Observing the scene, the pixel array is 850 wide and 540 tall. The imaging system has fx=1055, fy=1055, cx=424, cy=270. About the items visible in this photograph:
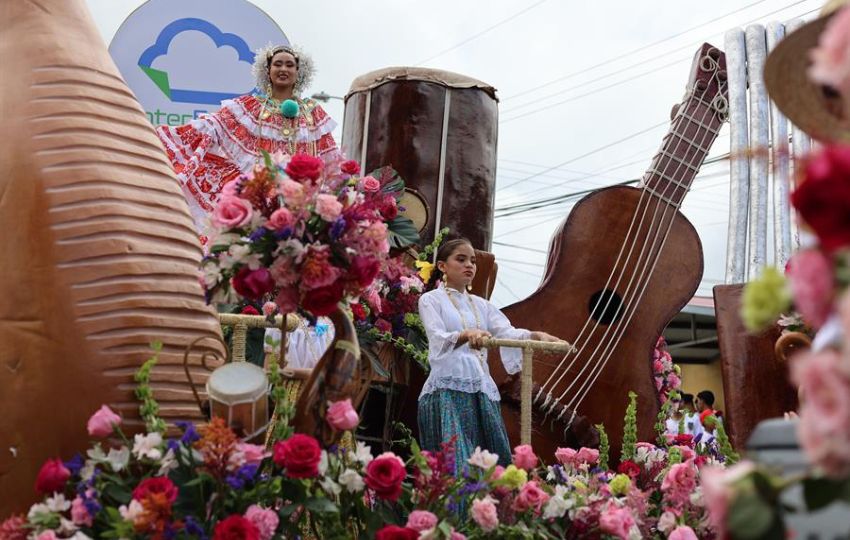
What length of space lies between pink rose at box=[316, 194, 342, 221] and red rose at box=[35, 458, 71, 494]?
0.78 meters

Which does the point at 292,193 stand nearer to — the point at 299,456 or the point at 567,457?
the point at 299,456

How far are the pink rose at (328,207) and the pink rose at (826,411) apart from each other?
162 centimetres

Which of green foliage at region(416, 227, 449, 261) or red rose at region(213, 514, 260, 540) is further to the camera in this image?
green foliage at region(416, 227, 449, 261)

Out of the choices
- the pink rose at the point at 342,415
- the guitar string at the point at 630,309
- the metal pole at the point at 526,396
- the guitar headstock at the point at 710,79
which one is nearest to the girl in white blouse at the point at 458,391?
the metal pole at the point at 526,396

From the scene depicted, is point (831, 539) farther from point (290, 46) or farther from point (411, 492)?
point (290, 46)

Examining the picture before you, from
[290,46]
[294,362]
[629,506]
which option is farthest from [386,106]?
[629,506]

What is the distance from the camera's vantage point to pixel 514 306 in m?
5.09

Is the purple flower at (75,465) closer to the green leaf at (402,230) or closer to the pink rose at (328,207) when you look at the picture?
the pink rose at (328,207)

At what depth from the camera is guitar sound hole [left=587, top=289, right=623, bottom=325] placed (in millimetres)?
5227

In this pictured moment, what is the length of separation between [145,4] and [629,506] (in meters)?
4.10

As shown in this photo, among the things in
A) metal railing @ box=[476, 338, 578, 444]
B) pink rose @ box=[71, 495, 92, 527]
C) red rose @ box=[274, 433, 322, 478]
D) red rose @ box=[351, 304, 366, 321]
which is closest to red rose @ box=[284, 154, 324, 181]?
red rose @ box=[274, 433, 322, 478]

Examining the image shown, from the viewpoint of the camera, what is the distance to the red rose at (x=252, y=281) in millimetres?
2377

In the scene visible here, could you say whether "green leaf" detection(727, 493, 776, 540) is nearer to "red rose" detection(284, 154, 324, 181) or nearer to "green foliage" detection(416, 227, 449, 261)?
"red rose" detection(284, 154, 324, 181)

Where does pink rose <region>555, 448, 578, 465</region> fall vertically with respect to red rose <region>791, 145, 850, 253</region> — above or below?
below
